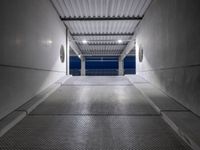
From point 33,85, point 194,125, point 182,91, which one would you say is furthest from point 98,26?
point 194,125

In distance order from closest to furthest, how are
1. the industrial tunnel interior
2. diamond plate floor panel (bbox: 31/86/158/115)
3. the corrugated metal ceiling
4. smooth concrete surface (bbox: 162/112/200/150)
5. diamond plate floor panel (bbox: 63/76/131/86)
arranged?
smooth concrete surface (bbox: 162/112/200/150), the industrial tunnel interior, diamond plate floor panel (bbox: 31/86/158/115), the corrugated metal ceiling, diamond plate floor panel (bbox: 63/76/131/86)

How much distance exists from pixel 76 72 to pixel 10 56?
22355mm

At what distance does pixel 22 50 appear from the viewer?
3.90 metres

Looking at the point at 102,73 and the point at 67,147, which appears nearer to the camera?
the point at 67,147

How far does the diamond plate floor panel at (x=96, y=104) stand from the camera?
12.4 feet

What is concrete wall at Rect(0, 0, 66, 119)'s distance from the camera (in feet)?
10.3

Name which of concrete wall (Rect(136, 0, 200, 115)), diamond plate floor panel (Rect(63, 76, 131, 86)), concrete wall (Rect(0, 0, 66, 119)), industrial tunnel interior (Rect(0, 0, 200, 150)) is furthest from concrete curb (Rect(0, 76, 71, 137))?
concrete wall (Rect(136, 0, 200, 115))

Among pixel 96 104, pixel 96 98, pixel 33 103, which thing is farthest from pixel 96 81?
pixel 33 103

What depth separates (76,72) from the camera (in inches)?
1008

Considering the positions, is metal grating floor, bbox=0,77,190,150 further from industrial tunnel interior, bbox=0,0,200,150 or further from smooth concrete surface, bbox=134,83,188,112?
smooth concrete surface, bbox=134,83,188,112

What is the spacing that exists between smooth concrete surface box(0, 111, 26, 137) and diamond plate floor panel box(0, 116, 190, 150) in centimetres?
9

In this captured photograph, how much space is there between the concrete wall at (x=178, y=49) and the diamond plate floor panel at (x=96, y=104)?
2.65 ft

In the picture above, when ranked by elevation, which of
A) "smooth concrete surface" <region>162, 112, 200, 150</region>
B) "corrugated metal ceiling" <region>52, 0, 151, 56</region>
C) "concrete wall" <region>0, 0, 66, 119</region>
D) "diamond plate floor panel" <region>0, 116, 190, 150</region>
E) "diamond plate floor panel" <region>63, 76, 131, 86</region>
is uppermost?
"corrugated metal ceiling" <region>52, 0, 151, 56</region>

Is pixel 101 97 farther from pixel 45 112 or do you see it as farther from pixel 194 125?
pixel 194 125
